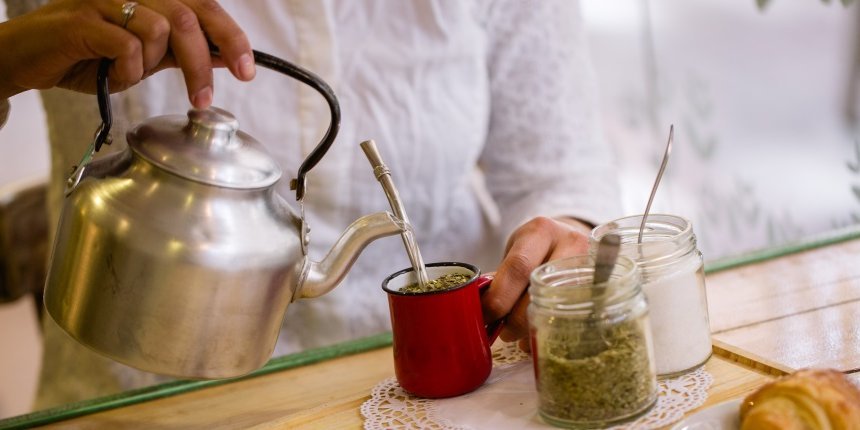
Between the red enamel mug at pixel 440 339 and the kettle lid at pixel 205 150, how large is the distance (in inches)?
6.6

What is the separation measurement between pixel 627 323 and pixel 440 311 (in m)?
0.16

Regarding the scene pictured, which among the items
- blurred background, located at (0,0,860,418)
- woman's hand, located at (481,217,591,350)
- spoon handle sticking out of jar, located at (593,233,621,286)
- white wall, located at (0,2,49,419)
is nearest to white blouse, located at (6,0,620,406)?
woman's hand, located at (481,217,591,350)

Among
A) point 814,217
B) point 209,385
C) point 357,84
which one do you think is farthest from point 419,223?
point 814,217

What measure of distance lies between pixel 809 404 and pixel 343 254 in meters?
0.40

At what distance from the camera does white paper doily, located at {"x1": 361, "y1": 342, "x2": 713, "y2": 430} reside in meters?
0.73

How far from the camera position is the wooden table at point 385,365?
2.67ft

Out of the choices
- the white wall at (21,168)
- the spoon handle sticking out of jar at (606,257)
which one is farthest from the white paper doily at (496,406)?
the white wall at (21,168)

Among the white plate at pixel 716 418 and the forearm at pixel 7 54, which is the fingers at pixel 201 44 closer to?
the forearm at pixel 7 54

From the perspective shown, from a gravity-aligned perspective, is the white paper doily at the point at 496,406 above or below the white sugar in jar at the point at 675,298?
below

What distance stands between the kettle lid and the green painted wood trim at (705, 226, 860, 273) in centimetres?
64

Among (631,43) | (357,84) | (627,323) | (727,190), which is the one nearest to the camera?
(627,323)

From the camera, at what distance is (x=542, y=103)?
137cm

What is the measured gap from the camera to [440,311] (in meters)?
0.77

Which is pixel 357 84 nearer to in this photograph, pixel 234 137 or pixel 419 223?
pixel 419 223
